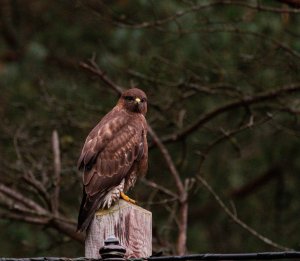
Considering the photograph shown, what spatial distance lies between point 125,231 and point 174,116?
181 inches

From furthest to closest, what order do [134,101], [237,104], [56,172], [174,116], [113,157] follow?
[174,116] → [237,104] → [56,172] → [134,101] → [113,157]

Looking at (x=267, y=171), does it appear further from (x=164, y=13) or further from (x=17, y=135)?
(x=17, y=135)

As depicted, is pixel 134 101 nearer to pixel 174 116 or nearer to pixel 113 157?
pixel 113 157

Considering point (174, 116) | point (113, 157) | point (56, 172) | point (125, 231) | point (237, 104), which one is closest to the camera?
point (125, 231)

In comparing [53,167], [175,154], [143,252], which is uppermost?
[175,154]

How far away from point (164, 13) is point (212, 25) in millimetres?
1024

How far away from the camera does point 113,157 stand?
685cm

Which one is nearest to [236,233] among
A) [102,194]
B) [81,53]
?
[81,53]

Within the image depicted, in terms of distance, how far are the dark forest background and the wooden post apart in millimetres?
2734

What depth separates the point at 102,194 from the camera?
20.9 feet

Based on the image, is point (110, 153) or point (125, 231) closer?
point (125, 231)

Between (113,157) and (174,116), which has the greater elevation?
(174,116)

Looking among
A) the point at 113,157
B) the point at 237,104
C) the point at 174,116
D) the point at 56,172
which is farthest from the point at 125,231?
the point at 174,116

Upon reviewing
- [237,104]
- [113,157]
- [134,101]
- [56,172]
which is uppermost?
[237,104]
